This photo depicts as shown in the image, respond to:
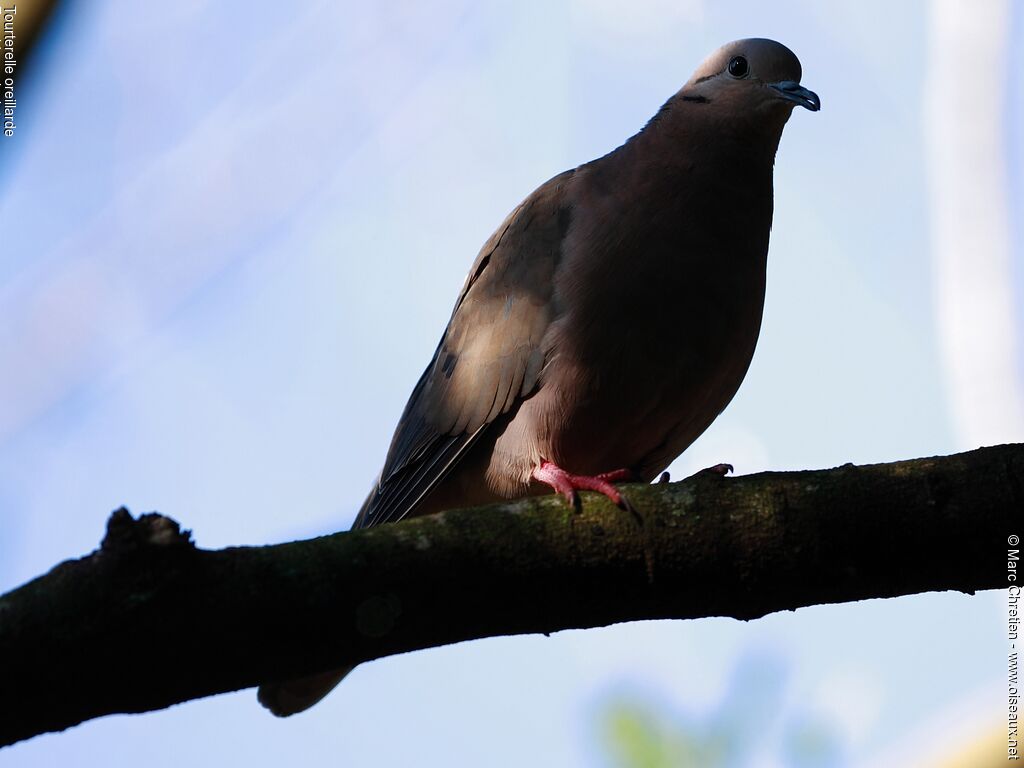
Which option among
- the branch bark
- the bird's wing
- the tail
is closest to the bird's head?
the bird's wing

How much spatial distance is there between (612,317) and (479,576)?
147 cm

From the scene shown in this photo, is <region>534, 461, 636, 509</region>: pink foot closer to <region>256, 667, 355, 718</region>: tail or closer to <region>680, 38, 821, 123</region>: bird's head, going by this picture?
<region>256, 667, 355, 718</region>: tail

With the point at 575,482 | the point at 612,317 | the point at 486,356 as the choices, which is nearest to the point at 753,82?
the point at 612,317

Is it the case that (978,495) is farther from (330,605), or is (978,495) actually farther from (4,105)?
(4,105)

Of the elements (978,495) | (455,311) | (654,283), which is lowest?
(978,495)

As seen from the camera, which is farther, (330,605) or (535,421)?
(535,421)

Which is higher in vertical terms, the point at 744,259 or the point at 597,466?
the point at 744,259

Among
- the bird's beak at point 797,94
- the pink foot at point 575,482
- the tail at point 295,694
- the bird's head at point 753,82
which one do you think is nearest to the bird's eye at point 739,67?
the bird's head at point 753,82

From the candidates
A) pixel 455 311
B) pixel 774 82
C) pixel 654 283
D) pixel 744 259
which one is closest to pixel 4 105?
pixel 455 311

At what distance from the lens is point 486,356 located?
413 cm

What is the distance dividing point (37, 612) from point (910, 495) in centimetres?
187

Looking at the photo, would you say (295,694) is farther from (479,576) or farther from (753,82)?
(753,82)

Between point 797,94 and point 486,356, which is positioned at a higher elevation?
point 797,94

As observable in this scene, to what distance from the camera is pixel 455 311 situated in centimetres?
459
